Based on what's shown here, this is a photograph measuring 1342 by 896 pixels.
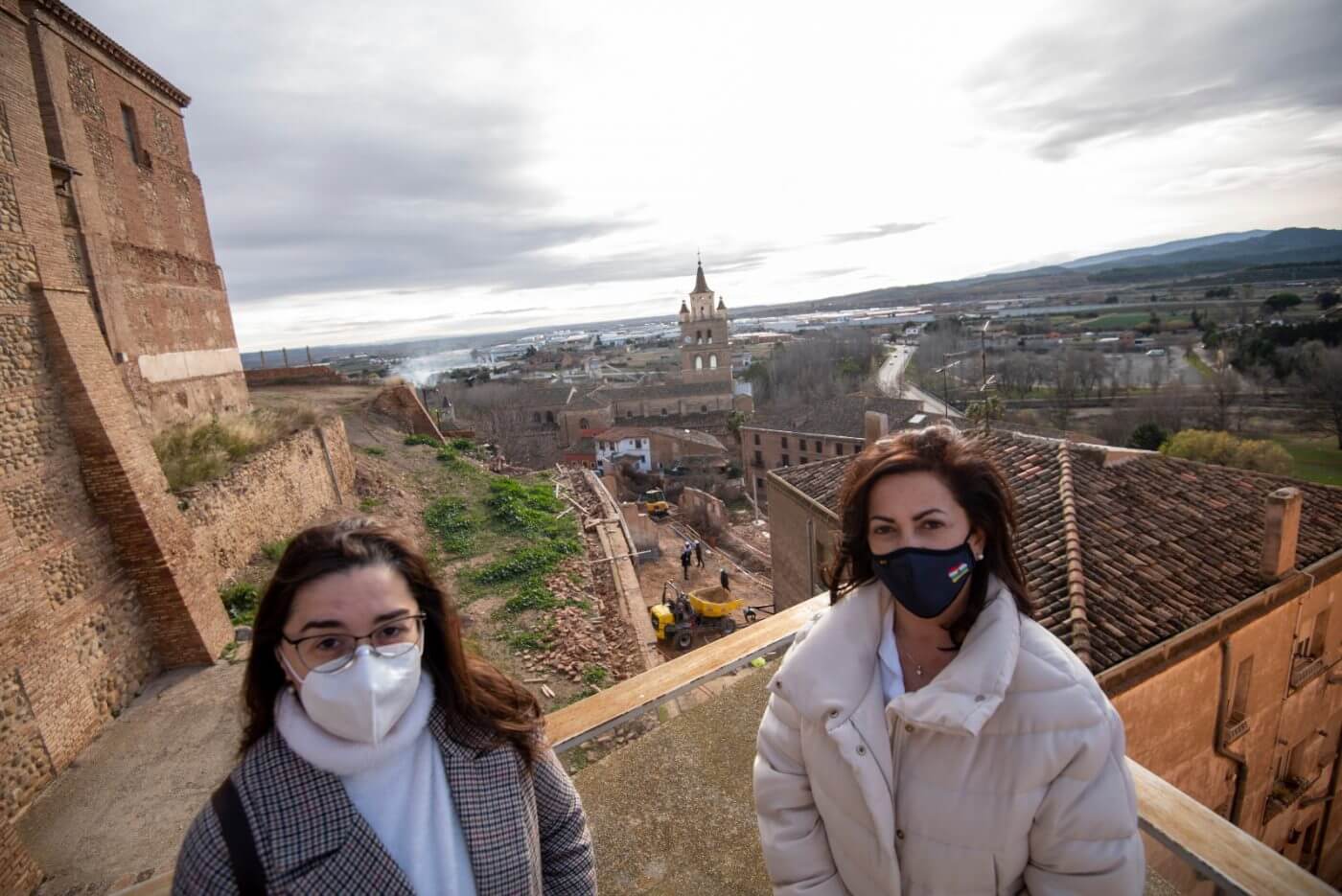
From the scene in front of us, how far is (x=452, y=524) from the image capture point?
51.4 ft

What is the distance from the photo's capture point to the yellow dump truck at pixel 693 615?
13867 millimetres

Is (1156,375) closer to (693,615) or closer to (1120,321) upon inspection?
(693,615)

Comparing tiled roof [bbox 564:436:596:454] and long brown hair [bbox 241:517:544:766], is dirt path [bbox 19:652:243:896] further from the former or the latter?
tiled roof [bbox 564:436:596:454]

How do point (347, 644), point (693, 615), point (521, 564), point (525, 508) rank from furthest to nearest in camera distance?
point (525, 508) < point (693, 615) < point (521, 564) < point (347, 644)

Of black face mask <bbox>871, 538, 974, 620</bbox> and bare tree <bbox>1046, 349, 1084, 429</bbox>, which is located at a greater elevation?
black face mask <bbox>871, 538, 974, 620</bbox>

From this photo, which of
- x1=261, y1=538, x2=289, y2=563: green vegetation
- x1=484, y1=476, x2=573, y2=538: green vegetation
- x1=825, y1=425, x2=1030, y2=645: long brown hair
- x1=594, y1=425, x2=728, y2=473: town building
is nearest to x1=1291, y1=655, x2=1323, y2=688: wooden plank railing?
x1=825, y1=425, x2=1030, y2=645: long brown hair

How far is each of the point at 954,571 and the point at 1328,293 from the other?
69489mm

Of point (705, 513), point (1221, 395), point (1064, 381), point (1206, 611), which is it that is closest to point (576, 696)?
point (1206, 611)

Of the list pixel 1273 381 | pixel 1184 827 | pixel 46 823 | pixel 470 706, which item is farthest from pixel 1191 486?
pixel 1273 381

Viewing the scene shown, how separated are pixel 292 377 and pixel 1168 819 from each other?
33.3 meters

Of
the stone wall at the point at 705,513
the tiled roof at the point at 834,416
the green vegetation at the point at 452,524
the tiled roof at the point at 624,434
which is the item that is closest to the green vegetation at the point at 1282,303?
the tiled roof at the point at 834,416

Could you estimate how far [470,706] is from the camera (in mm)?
1721

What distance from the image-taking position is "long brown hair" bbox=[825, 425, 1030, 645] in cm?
188

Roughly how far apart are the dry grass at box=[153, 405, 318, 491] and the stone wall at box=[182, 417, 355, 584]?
300 mm
